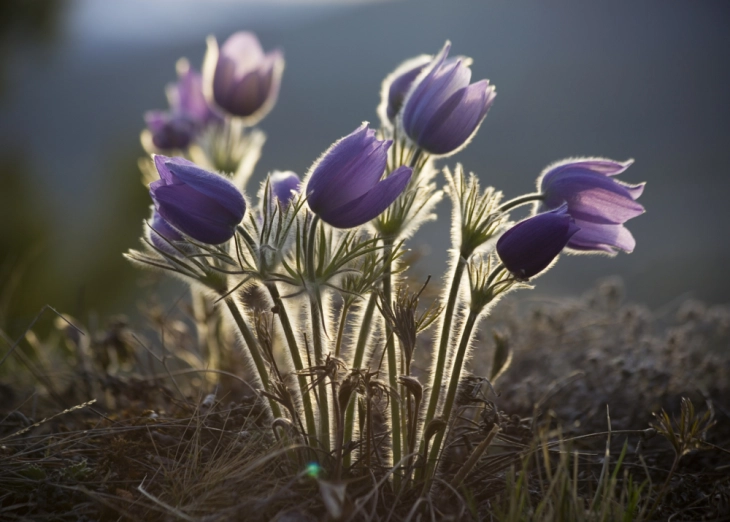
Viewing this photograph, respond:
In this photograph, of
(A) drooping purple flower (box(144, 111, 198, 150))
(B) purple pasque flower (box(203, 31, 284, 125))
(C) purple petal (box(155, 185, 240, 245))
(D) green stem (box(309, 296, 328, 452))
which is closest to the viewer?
(C) purple petal (box(155, 185, 240, 245))

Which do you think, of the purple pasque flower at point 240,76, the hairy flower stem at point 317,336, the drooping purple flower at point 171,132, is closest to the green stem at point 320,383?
the hairy flower stem at point 317,336

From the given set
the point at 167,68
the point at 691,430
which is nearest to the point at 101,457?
the point at 691,430

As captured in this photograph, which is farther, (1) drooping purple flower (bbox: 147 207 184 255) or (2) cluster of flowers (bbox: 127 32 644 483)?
(1) drooping purple flower (bbox: 147 207 184 255)

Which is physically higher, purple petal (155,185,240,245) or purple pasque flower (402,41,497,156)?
purple pasque flower (402,41,497,156)

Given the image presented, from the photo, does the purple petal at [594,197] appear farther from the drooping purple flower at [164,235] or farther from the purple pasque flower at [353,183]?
the drooping purple flower at [164,235]

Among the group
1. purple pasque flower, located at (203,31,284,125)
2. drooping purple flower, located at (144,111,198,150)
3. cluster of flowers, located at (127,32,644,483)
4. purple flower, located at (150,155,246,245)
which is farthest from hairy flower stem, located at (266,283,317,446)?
drooping purple flower, located at (144,111,198,150)

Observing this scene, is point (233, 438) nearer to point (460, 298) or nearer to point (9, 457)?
point (9, 457)

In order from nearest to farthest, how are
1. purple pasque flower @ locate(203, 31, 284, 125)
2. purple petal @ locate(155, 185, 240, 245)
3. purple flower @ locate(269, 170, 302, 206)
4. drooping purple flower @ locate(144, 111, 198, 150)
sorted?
purple petal @ locate(155, 185, 240, 245) < purple flower @ locate(269, 170, 302, 206) < purple pasque flower @ locate(203, 31, 284, 125) < drooping purple flower @ locate(144, 111, 198, 150)

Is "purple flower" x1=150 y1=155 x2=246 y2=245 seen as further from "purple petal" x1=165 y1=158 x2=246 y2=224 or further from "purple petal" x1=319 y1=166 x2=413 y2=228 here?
"purple petal" x1=319 y1=166 x2=413 y2=228

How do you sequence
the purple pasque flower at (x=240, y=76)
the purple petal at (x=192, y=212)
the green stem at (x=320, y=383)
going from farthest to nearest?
the purple pasque flower at (x=240, y=76), the green stem at (x=320, y=383), the purple petal at (x=192, y=212)
